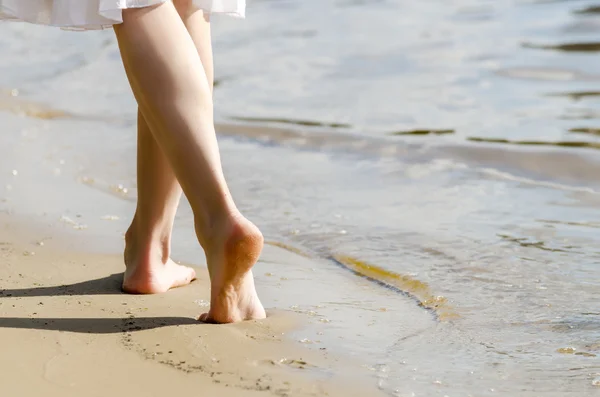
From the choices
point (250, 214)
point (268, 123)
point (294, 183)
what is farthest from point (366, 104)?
point (250, 214)

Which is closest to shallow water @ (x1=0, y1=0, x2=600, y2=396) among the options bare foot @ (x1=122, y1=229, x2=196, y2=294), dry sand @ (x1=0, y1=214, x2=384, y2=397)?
dry sand @ (x1=0, y1=214, x2=384, y2=397)

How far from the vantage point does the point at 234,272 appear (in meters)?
1.98

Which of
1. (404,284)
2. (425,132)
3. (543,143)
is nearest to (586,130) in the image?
(543,143)

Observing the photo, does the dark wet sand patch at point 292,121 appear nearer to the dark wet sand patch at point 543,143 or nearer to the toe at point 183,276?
the dark wet sand patch at point 543,143

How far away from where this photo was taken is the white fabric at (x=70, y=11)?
6.15 feet

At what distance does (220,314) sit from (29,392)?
51cm

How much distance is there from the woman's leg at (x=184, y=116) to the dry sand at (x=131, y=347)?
172mm

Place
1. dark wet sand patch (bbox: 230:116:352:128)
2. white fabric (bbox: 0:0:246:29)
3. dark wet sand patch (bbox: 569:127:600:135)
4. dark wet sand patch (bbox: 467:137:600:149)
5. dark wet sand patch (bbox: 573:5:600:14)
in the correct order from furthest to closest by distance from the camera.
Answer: dark wet sand patch (bbox: 573:5:600:14) → dark wet sand patch (bbox: 230:116:352:128) → dark wet sand patch (bbox: 569:127:600:135) → dark wet sand patch (bbox: 467:137:600:149) → white fabric (bbox: 0:0:246:29)

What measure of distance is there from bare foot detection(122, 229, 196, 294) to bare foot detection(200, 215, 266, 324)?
10.6 inches

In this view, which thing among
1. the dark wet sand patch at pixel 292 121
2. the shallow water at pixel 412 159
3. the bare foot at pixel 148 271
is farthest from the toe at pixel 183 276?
the dark wet sand patch at pixel 292 121

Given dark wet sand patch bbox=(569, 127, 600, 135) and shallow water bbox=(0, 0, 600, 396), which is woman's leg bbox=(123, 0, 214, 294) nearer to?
shallow water bbox=(0, 0, 600, 396)

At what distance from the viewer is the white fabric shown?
6.15 feet

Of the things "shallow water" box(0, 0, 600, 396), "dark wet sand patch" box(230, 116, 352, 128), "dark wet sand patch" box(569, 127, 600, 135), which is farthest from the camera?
"dark wet sand patch" box(230, 116, 352, 128)

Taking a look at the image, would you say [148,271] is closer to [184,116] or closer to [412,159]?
[184,116]
